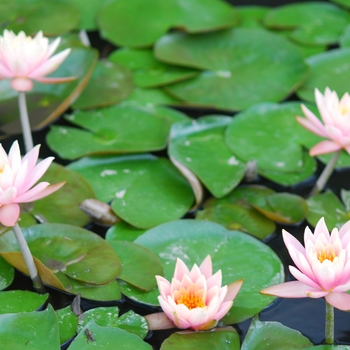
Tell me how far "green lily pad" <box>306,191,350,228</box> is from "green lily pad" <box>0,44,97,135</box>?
1131mm

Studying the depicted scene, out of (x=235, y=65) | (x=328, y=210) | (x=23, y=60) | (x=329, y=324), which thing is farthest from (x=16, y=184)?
(x=235, y=65)

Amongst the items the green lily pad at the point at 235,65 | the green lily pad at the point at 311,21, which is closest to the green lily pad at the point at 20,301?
the green lily pad at the point at 235,65

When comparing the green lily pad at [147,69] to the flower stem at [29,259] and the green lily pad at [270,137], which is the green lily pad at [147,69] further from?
the flower stem at [29,259]

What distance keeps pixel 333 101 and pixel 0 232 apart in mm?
1253

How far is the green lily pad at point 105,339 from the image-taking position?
1467 millimetres

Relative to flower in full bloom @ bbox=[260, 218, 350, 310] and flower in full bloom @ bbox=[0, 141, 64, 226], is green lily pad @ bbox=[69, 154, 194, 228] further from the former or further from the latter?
flower in full bloom @ bbox=[260, 218, 350, 310]

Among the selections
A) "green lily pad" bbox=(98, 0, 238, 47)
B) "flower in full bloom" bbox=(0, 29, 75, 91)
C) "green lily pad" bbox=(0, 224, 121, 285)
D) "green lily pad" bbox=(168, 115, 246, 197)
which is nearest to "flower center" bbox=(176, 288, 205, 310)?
"green lily pad" bbox=(0, 224, 121, 285)

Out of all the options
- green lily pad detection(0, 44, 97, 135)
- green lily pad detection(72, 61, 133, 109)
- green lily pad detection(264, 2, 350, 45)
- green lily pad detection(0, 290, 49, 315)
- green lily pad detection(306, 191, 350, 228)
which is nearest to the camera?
green lily pad detection(0, 290, 49, 315)

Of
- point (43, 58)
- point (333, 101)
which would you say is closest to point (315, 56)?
point (333, 101)

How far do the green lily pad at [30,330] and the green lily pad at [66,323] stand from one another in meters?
0.08

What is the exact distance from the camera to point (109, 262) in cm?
175

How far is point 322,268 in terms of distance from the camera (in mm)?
1357

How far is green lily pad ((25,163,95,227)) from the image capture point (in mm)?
1963

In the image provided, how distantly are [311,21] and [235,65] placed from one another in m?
0.69
